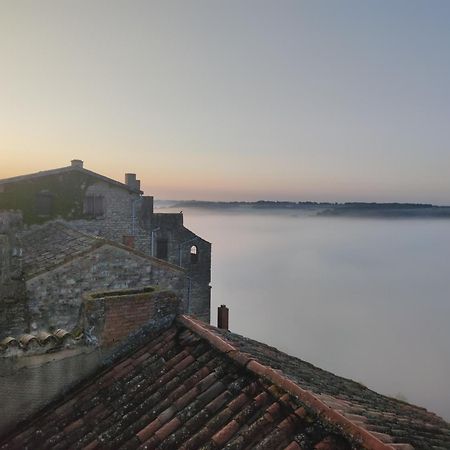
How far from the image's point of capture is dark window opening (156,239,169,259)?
74.7 ft

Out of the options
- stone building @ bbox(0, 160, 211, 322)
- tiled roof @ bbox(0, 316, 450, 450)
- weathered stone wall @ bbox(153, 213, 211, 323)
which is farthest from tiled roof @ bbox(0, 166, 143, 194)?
tiled roof @ bbox(0, 316, 450, 450)

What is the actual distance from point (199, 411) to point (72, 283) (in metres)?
7.54

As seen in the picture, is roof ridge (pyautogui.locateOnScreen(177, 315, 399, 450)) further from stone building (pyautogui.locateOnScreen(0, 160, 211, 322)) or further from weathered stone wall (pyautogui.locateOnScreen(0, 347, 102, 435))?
stone building (pyautogui.locateOnScreen(0, 160, 211, 322))

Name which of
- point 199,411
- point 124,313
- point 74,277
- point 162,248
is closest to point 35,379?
point 124,313

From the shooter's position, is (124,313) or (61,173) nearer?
(124,313)

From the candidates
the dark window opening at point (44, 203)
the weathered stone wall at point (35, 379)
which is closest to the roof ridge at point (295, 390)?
the weathered stone wall at point (35, 379)

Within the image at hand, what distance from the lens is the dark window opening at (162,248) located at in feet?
74.7

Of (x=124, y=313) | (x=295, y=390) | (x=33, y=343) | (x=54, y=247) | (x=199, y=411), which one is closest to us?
(x=295, y=390)

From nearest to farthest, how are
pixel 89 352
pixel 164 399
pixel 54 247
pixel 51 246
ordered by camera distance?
pixel 164 399 < pixel 89 352 < pixel 54 247 < pixel 51 246

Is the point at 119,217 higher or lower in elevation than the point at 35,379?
higher

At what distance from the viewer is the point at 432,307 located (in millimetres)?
67312

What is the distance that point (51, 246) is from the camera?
13867mm

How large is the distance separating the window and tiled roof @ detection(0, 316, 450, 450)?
45.6ft

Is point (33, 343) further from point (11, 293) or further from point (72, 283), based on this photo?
point (11, 293)
